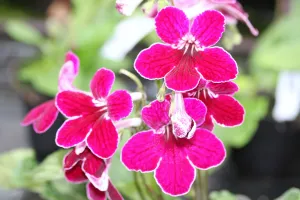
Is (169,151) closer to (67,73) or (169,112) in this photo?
(169,112)

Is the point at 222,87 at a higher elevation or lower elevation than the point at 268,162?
higher

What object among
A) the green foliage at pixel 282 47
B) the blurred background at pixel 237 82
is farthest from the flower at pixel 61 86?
the green foliage at pixel 282 47

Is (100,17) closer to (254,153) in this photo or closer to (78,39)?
(78,39)

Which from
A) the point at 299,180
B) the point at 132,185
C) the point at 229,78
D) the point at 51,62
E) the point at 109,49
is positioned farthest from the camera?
the point at 51,62

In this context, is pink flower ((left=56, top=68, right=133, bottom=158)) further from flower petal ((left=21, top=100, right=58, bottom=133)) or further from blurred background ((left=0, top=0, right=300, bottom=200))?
blurred background ((left=0, top=0, right=300, bottom=200))

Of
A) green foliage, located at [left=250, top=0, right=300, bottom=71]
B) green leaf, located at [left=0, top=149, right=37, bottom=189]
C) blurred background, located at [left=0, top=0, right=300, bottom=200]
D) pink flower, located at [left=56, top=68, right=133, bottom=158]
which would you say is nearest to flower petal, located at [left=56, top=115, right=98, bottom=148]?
Result: pink flower, located at [left=56, top=68, right=133, bottom=158]

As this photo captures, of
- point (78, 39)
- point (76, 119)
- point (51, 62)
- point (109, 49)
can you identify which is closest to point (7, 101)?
point (51, 62)

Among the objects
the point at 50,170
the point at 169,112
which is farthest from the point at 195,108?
the point at 50,170
